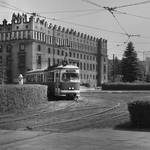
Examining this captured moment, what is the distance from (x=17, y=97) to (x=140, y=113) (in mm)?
10237

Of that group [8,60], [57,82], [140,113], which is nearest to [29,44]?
[8,60]

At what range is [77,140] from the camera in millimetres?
12195

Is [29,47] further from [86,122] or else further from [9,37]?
[86,122]

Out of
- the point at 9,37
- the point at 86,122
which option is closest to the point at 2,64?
the point at 9,37

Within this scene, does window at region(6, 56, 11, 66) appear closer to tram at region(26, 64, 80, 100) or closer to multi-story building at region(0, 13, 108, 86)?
multi-story building at region(0, 13, 108, 86)

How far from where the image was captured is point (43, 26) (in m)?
106

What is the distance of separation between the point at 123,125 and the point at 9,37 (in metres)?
93.0

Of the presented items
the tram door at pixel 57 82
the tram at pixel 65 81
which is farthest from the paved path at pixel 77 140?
the tram door at pixel 57 82

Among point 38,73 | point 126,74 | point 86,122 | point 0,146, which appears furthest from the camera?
point 126,74

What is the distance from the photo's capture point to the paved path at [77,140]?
35.8 feet

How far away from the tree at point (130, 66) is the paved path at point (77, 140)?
76.0 meters

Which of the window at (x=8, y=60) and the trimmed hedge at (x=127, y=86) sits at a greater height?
the window at (x=8, y=60)

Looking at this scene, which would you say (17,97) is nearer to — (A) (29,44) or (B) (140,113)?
(B) (140,113)

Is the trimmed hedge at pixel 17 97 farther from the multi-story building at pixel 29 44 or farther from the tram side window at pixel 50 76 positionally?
the multi-story building at pixel 29 44
